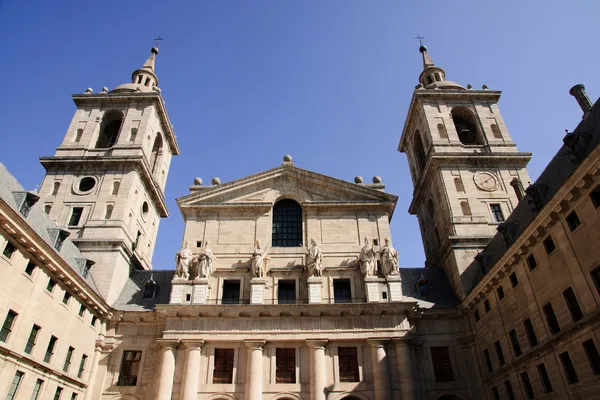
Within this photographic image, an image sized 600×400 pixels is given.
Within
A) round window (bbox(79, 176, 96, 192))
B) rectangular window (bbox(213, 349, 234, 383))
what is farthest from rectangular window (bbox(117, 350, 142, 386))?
round window (bbox(79, 176, 96, 192))

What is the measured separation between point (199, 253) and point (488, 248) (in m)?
20.0

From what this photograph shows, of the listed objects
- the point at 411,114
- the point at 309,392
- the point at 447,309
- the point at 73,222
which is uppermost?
the point at 411,114

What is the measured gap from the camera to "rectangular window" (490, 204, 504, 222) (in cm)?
3434

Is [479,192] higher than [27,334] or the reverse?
higher

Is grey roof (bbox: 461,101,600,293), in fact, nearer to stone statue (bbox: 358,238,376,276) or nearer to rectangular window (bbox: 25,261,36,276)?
stone statue (bbox: 358,238,376,276)

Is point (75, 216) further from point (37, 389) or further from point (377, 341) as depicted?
point (377, 341)

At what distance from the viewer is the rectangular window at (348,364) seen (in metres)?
26.4

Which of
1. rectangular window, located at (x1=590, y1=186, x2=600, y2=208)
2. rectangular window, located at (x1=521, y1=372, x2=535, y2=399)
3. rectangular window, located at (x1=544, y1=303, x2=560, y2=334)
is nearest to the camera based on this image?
rectangular window, located at (x1=590, y1=186, x2=600, y2=208)

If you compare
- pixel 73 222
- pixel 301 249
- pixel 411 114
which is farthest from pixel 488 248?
pixel 73 222

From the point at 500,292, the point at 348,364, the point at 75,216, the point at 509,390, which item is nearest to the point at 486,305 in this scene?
the point at 500,292

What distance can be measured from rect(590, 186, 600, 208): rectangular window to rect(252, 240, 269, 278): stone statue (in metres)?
19.1

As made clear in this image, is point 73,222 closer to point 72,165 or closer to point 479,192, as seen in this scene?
point 72,165

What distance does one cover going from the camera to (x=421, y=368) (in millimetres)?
27406

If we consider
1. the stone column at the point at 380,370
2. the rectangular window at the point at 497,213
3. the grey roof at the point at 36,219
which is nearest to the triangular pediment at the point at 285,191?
the grey roof at the point at 36,219
